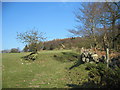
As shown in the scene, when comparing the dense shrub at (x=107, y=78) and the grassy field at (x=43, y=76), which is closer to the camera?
the dense shrub at (x=107, y=78)

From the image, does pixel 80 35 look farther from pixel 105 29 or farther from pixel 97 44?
pixel 105 29

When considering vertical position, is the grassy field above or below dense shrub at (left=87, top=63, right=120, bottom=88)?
below

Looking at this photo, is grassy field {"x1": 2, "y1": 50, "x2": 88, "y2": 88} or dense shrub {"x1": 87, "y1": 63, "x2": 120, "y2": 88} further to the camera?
grassy field {"x1": 2, "y1": 50, "x2": 88, "y2": 88}

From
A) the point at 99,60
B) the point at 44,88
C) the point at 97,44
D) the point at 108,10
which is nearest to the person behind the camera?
the point at 44,88

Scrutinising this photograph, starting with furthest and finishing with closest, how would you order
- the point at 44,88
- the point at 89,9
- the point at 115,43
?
1. the point at 89,9
2. the point at 115,43
3. the point at 44,88

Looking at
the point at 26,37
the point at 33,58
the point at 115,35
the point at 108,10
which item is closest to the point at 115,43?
the point at 115,35

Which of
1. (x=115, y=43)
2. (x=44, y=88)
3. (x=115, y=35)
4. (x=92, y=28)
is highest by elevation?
(x=92, y=28)

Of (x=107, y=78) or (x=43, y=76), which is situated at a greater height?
(x=107, y=78)

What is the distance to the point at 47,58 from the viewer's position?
58.6 ft

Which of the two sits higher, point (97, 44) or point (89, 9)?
point (89, 9)

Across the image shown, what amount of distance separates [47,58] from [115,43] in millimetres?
9335

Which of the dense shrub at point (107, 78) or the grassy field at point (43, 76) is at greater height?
the dense shrub at point (107, 78)

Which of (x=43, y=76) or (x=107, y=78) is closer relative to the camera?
(x=107, y=78)

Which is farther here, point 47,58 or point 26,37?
point 26,37
